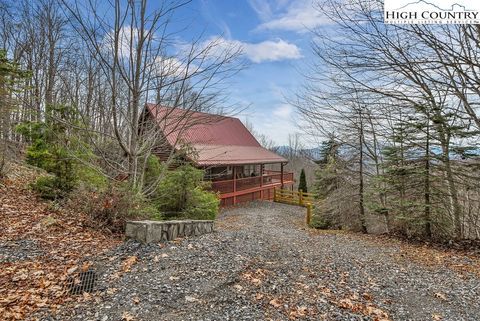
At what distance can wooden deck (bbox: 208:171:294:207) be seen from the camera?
16.4 metres

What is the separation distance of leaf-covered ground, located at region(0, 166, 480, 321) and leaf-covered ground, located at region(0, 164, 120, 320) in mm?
12

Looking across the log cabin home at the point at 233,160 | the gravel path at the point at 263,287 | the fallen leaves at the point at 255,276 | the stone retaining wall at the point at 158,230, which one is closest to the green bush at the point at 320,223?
the log cabin home at the point at 233,160

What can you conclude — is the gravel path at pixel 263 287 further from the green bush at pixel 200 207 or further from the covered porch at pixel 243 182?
the covered porch at pixel 243 182

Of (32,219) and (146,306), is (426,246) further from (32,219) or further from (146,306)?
(32,219)

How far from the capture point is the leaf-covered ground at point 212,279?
2.98m

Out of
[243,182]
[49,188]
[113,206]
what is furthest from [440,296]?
[243,182]

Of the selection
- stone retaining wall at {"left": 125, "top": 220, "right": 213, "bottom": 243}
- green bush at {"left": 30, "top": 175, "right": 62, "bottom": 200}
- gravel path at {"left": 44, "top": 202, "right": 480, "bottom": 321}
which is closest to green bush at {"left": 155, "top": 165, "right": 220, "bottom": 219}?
green bush at {"left": 30, "top": 175, "right": 62, "bottom": 200}

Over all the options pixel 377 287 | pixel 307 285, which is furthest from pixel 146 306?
pixel 377 287

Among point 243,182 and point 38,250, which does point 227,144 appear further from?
point 38,250

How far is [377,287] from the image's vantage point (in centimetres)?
386

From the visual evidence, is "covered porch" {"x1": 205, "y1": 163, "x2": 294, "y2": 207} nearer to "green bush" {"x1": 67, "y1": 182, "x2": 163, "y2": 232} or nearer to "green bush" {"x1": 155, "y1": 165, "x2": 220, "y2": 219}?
"green bush" {"x1": 155, "y1": 165, "x2": 220, "y2": 219}

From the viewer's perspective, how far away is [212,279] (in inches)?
144

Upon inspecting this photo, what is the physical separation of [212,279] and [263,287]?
26.8 inches

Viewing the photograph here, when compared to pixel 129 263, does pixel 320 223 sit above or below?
below
